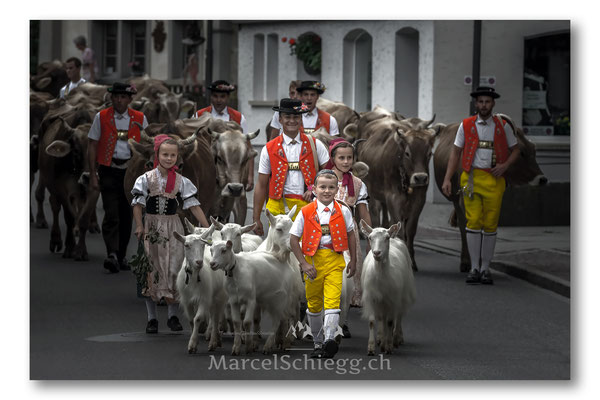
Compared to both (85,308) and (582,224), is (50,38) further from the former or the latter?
(582,224)

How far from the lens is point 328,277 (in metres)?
9.68

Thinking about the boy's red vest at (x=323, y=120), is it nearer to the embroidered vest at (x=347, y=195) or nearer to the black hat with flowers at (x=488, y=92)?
the black hat with flowers at (x=488, y=92)

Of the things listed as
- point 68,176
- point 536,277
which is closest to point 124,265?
point 68,176

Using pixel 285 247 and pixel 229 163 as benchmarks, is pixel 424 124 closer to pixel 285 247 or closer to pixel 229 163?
pixel 229 163

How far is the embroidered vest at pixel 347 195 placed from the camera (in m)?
10.7

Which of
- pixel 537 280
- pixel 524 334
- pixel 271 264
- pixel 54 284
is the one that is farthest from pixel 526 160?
pixel 54 284

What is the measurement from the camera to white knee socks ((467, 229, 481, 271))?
13.3m

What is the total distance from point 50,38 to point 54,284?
2.16 metres

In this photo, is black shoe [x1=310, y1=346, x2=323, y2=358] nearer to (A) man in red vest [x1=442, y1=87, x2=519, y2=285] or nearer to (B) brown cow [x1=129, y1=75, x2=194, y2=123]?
(A) man in red vest [x1=442, y1=87, x2=519, y2=285]

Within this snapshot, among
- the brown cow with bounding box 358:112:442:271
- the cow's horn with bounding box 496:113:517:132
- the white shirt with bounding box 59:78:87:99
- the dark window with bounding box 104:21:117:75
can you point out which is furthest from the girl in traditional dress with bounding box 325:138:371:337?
the white shirt with bounding box 59:78:87:99

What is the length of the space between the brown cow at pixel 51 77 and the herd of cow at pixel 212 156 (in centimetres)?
1

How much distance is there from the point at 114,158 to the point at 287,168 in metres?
2.72

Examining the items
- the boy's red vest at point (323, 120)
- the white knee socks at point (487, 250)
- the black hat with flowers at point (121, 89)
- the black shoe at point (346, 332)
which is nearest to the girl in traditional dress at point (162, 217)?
the black shoe at point (346, 332)

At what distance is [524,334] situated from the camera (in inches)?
436
